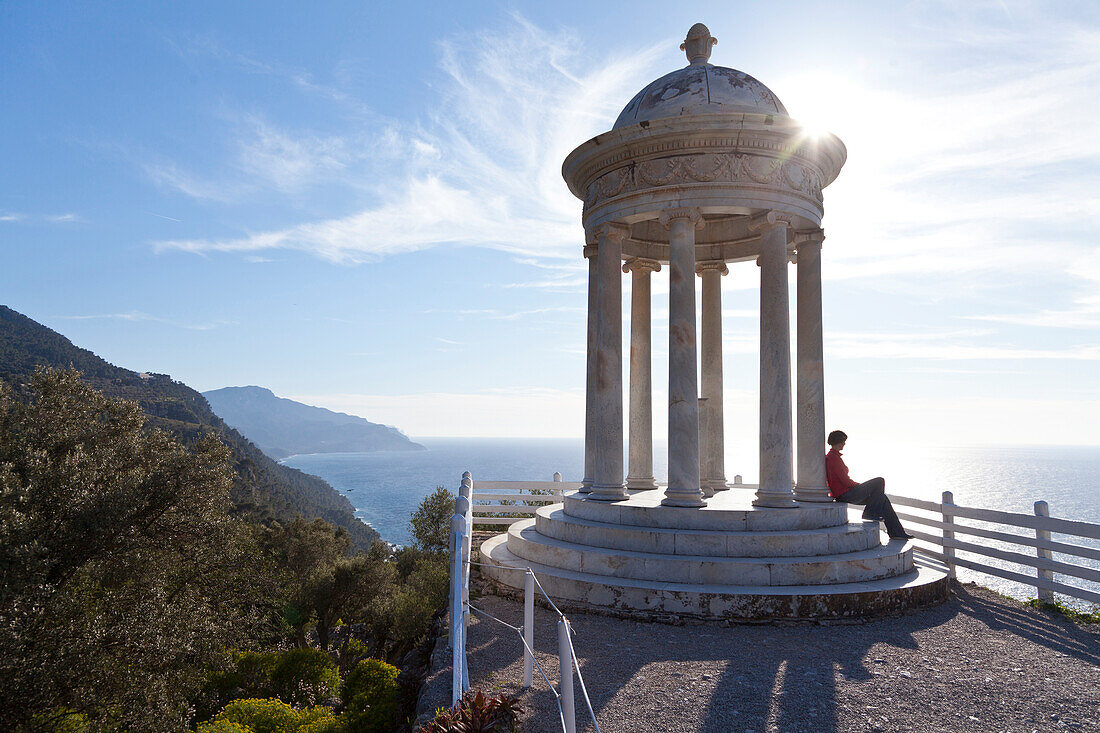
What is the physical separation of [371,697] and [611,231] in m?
11.2

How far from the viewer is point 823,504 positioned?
14.1 m

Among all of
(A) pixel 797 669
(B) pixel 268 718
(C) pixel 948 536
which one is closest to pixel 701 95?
(C) pixel 948 536

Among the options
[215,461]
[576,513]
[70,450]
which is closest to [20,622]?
[70,450]

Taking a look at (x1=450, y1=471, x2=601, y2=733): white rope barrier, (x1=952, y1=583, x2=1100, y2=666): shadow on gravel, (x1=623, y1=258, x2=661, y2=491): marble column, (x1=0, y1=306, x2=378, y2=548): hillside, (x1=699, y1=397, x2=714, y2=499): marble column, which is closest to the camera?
(x1=450, y1=471, x2=601, y2=733): white rope barrier

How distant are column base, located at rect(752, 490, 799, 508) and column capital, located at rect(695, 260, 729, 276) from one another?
8.17 m

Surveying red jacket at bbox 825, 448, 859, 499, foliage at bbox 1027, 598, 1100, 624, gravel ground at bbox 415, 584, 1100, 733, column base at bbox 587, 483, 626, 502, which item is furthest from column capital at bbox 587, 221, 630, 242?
foliage at bbox 1027, 598, 1100, 624

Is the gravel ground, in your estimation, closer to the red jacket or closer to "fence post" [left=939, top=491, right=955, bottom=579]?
A: "fence post" [left=939, top=491, right=955, bottom=579]

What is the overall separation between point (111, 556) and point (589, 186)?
50.6 ft

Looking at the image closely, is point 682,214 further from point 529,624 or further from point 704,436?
point 529,624

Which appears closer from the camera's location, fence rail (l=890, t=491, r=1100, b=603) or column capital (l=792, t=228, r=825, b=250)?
fence rail (l=890, t=491, r=1100, b=603)

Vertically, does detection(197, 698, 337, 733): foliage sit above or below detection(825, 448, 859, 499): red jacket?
below

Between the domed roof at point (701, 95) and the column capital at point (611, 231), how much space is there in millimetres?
2244

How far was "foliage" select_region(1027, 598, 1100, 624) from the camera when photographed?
36.1 feet

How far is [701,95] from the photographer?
15.3 meters
